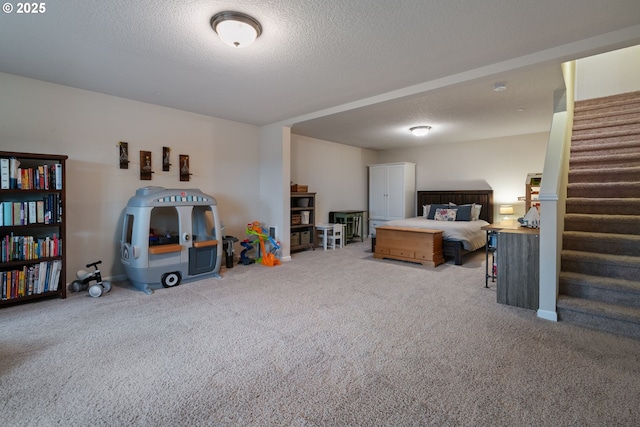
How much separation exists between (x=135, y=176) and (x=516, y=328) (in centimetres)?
463

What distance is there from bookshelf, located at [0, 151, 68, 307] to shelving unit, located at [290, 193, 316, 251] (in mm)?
3398

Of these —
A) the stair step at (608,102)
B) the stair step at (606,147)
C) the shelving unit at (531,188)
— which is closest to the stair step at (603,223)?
the stair step at (606,147)

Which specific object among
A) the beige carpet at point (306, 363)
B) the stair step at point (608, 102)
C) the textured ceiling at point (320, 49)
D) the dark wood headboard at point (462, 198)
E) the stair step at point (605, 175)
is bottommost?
the beige carpet at point (306, 363)

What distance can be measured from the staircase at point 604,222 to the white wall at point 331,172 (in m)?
4.43

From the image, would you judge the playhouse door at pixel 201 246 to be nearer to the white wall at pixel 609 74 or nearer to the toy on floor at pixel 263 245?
the toy on floor at pixel 263 245

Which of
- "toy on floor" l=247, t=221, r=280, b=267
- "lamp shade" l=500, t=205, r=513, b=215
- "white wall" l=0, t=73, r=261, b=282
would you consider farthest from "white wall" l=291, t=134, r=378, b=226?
"lamp shade" l=500, t=205, r=513, b=215

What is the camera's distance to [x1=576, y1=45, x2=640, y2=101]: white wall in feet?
15.8

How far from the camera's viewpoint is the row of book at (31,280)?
2.93 metres

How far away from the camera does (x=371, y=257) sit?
17.9 ft

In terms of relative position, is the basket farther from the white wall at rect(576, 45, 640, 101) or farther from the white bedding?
the white wall at rect(576, 45, 640, 101)

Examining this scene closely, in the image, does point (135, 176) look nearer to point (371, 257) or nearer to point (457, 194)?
point (371, 257)

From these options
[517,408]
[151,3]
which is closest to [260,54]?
[151,3]

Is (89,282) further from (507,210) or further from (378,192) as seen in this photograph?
(507,210)

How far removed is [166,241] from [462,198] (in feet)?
20.1
